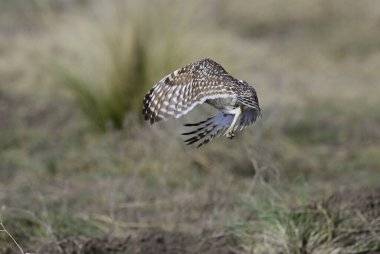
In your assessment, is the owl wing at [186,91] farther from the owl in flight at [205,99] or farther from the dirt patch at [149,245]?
the dirt patch at [149,245]

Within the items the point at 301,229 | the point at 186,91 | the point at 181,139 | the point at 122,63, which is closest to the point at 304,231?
the point at 301,229

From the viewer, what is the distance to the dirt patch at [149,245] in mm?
5512

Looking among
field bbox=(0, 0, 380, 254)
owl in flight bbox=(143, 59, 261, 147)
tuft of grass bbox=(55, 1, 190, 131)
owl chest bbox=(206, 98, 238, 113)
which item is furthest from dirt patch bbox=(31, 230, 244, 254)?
tuft of grass bbox=(55, 1, 190, 131)

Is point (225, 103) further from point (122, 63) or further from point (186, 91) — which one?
point (122, 63)

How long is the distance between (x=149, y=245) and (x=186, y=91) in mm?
1169

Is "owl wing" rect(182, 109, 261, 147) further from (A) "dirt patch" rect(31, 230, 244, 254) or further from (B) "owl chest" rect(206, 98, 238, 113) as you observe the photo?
(A) "dirt patch" rect(31, 230, 244, 254)

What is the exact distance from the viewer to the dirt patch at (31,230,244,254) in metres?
5.51

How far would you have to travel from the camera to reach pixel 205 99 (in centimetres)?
488

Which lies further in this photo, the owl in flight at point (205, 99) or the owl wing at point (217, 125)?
the owl wing at point (217, 125)

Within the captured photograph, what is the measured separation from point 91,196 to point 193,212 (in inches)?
45.0

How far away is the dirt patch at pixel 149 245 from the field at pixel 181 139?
0.01 m

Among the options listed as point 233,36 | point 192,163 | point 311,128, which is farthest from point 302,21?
point 192,163

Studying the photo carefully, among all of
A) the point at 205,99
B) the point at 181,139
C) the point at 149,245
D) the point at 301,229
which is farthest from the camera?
the point at 181,139

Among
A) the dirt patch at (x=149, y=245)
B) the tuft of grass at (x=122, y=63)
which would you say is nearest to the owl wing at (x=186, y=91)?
the dirt patch at (x=149, y=245)
